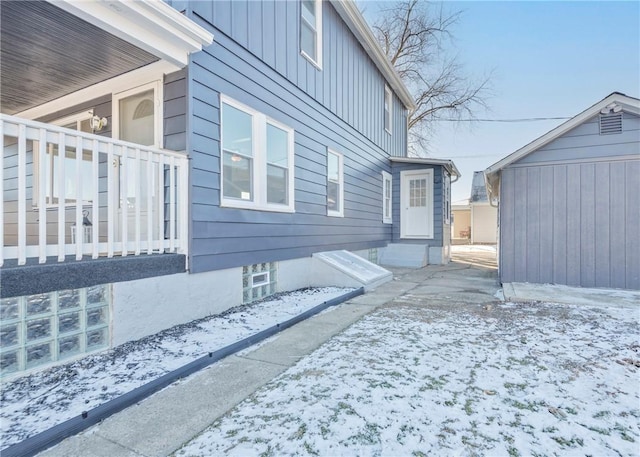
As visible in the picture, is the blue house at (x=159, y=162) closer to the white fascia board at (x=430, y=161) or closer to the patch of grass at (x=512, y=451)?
the patch of grass at (x=512, y=451)

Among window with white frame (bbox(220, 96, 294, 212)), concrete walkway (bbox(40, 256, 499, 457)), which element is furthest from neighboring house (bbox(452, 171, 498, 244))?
concrete walkway (bbox(40, 256, 499, 457))

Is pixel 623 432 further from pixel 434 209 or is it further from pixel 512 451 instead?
pixel 434 209

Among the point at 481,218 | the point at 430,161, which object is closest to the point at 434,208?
the point at 430,161

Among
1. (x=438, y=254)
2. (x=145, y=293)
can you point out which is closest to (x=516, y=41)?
(x=438, y=254)

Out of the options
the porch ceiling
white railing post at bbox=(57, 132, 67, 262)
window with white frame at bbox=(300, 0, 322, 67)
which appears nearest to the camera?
white railing post at bbox=(57, 132, 67, 262)

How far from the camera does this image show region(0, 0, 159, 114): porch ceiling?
2699mm

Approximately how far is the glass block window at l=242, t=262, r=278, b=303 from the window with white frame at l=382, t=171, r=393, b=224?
520 cm

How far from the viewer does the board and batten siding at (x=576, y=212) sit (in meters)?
5.01

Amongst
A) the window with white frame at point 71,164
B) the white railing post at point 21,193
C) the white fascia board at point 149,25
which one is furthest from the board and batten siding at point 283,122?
the window with white frame at point 71,164

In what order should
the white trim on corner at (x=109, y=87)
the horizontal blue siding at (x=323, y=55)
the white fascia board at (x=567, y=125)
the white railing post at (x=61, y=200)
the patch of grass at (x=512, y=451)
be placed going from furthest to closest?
1. the white fascia board at (x=567, y=125)
2. the horizontal blue siding at (x=323, y=55)
3. the white trim on corner at (x=109, y=87)
4. the white railing post at (x=61, y=200)
5. the patch of grass at (x=512, y=451)

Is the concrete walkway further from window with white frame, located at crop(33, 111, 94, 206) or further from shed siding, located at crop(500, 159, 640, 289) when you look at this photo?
shed siding, located at crop(500, 159, 640, 289)

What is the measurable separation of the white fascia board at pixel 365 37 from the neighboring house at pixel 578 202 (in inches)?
169

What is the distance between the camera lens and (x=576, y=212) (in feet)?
17.4

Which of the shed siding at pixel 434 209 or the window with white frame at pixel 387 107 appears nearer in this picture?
the shed siding at pixel 434 209
